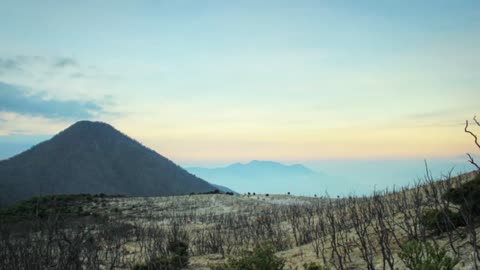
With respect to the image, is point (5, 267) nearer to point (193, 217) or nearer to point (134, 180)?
point (193, 217)

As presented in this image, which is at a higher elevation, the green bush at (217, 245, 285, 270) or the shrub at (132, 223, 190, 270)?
the green bush at (217, 245, 285, 270)

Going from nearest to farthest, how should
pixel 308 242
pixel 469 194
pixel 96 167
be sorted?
pixel 469 194 → pixel 308 242 → pixel 96 167

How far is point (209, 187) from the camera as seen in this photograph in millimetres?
172750

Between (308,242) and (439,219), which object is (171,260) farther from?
(439,219)

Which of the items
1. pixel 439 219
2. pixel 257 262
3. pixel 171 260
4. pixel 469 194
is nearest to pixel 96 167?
pixel 171 260

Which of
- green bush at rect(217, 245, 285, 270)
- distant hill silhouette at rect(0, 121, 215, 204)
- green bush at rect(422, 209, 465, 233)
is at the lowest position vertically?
green bush at rect(217, 245, 285, 270)

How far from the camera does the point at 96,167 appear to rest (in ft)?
521

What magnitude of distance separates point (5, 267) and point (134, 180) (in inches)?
6304

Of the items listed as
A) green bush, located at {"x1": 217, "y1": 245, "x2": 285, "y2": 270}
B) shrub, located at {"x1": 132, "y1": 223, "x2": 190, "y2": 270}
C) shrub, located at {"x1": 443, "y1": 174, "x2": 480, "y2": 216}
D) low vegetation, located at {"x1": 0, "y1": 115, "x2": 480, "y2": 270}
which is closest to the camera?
low vegetation, located at {"x1": 0, "y1": 115, "x2": 480, "y2": 270}

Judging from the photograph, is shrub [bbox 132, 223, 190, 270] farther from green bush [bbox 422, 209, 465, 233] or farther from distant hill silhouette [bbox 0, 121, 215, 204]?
distant hill silhouette [bbox 0, 121, 215, 204]

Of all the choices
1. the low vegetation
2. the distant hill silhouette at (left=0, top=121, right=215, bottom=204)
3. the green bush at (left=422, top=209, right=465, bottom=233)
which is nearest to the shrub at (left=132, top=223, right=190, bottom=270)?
the low vegetation

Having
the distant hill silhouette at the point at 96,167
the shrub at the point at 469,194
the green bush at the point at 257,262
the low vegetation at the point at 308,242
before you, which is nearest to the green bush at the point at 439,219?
the low vegetation at the point at 308,242

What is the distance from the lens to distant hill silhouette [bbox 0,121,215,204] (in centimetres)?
13626

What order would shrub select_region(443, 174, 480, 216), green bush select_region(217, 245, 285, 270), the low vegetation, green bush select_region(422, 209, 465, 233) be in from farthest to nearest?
1. shrub select_region(443, 174, 480, 216)
2. green bush select_region(422, 209, 465, 233)
3. green bush select_region(217, 245, 285, 270)
4. the low vegetation
